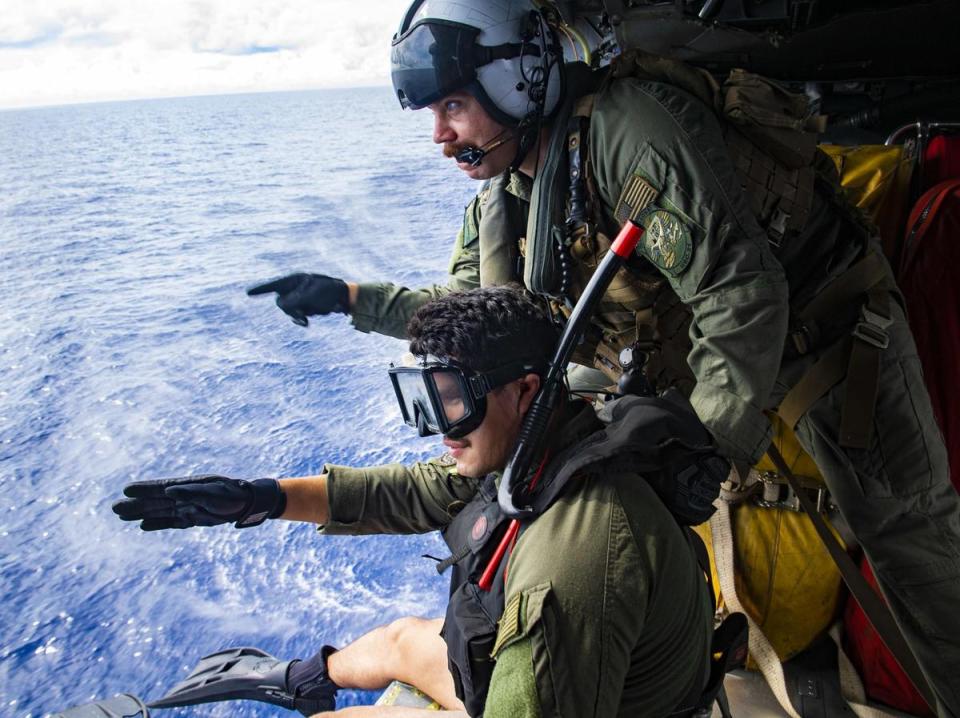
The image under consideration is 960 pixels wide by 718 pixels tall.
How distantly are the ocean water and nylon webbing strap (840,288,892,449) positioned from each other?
143 cm

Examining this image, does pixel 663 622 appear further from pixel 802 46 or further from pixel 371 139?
pixel 371 139

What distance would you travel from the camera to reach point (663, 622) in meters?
0.99

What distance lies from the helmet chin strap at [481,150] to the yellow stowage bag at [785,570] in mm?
941

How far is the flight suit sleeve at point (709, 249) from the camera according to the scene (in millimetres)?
1183

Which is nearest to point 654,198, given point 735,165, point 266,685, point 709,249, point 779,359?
point 709,249

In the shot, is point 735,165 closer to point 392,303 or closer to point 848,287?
point 848,287

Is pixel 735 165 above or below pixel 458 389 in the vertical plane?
above

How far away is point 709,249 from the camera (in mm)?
1228

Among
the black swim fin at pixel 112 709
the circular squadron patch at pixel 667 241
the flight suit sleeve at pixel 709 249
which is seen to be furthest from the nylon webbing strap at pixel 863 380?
the black swim fin at pixel 112 709

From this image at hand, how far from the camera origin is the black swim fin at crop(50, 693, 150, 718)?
1779 millimetres

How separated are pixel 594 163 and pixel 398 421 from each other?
2.26 m

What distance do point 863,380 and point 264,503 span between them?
1.28 metres

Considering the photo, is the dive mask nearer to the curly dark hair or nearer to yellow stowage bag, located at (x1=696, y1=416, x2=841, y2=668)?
the curly dark hair

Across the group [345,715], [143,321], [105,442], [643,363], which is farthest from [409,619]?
[143,321]
